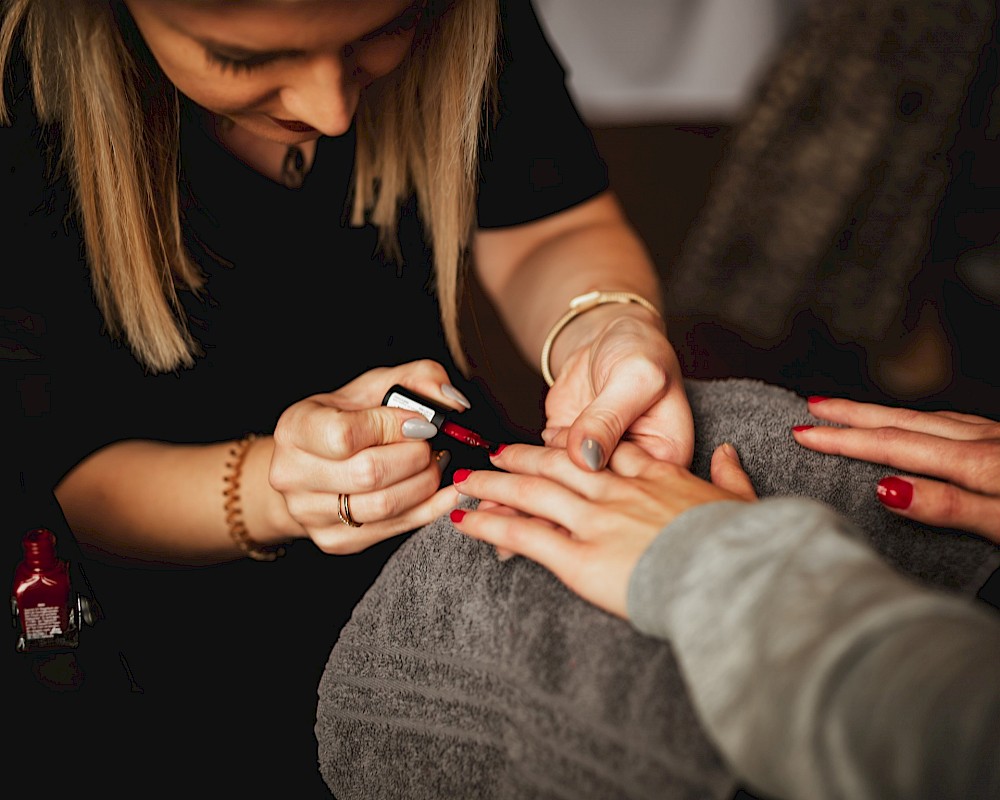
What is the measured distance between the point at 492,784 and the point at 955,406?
1.51 metres

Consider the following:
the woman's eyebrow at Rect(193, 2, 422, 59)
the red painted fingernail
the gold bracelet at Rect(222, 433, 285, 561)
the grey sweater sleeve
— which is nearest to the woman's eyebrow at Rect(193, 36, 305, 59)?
the woman's eyebrow at Rect(193, 2, 422, 59)

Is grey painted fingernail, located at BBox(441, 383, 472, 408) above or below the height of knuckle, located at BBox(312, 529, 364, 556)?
above

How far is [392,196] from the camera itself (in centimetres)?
108

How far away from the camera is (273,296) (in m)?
1.01

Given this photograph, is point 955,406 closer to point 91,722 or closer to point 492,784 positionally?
point 492,784

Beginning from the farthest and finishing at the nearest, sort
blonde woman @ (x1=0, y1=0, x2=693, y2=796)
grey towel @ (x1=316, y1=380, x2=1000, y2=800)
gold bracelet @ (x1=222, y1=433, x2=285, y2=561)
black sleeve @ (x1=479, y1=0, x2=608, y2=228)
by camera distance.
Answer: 1. black sleeve @ (x1=479, y1=0, x2=608, y2=228)
2. gold bracelet @ (x1=222, y1=433, x2=285, y2=561)
3. blonde woman @ (x1=0, y1=0, x2=693, y2=796)
4. grey towel @ (x1=316, y1=380, x2=1000, y2=800)

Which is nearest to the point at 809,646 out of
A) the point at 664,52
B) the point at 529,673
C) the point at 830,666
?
the point at 830,666

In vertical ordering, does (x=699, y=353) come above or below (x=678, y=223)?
below

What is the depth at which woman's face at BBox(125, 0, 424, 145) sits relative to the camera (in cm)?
68

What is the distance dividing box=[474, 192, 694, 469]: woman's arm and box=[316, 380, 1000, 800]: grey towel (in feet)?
0.22

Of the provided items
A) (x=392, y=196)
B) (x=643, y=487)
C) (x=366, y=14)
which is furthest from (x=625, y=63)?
(x=643, y=487)

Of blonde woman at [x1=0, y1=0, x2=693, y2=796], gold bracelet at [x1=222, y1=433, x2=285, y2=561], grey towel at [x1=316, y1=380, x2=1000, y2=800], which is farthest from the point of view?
gold bracelet at [x1=222, y1=433, x2=285, y2=561]

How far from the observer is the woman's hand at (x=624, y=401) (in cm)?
77

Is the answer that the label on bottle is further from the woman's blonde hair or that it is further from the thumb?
the thumb
